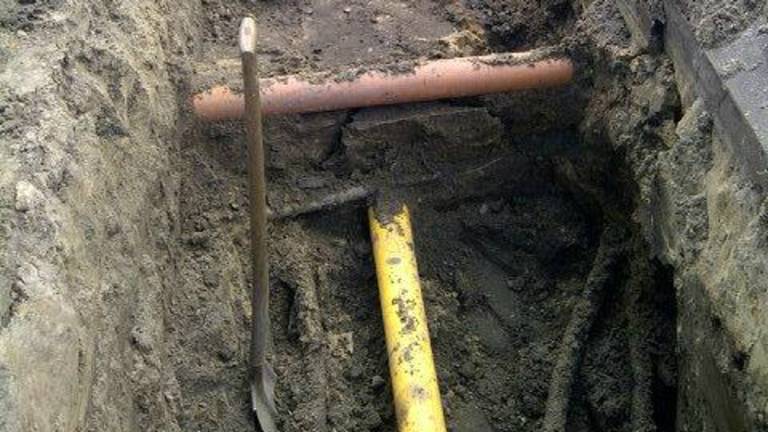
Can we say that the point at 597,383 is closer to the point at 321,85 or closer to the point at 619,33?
the point at 619,33

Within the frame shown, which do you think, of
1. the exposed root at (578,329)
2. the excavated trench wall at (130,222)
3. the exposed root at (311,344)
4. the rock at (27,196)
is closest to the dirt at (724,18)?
the excavated trench wall at (130,222)

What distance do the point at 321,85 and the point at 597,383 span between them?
5.09 feet

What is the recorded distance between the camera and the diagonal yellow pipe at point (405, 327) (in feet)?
8.39

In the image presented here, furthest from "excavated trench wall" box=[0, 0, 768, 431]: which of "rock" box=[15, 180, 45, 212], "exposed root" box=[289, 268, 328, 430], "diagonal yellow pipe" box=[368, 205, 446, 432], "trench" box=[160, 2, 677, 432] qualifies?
"diagonal yellow pipe" box=[368, 205, 446, 432]

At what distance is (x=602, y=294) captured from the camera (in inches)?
122

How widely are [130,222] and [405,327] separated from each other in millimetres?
1001

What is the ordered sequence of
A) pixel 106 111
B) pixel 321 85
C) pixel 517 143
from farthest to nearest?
pixel 517 143 → pixel 321 85 → pixel 106 111

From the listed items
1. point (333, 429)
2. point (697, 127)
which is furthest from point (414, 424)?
point (697, 127)

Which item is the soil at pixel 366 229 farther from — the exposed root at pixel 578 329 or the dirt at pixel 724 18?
the dirt at pixel 724 18

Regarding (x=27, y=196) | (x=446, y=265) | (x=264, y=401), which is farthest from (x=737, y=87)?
(x=27, y=196)

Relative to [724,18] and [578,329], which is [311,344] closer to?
[578,329]

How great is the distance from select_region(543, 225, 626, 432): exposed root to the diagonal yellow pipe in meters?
0.47

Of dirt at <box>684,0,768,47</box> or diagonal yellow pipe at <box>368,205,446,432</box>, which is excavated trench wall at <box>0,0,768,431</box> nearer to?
dirt at <box>684,0,768,47</box>

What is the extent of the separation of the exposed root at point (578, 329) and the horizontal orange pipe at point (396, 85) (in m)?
0.71
